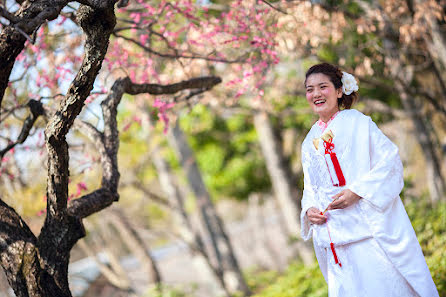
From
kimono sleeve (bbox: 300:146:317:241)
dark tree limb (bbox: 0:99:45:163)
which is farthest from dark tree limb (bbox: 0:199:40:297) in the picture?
kimono sleeve (bbox: 300:146:317:241)

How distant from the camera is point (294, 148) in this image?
13.0 metres

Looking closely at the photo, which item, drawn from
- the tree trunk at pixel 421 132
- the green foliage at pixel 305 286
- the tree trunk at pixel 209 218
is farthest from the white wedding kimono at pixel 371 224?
the tree trunk at pixel 209 218

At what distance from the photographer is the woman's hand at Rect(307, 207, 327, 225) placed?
9.84 ft

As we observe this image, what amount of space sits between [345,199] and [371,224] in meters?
0.22

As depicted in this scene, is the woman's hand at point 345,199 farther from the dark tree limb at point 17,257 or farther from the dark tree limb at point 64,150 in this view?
the dark tree limb at point 17,257

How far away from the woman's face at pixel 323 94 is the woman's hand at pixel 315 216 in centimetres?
57

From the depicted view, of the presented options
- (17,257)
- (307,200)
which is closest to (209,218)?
(17,257)

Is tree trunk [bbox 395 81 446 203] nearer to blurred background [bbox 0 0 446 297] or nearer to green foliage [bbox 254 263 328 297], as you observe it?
blurred background [bbox 0 0 446 297]

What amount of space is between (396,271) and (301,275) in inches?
178

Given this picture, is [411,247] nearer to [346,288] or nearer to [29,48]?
[346,288]

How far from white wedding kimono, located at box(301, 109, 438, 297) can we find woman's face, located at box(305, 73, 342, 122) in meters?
0.08

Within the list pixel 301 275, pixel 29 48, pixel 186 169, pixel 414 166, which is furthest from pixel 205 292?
pixel 29 48

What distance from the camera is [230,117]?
14.1 meters

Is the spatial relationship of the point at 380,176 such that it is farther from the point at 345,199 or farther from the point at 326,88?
the point at 326,88
